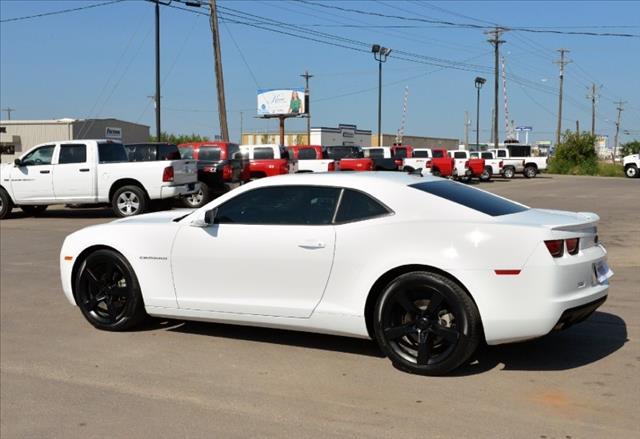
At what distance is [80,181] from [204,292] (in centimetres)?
1189

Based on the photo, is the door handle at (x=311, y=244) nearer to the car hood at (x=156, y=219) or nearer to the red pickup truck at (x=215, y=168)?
the car hood at (x=156, y=219)

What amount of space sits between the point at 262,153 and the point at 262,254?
713 inches

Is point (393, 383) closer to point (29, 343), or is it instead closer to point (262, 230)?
point (262, 230)

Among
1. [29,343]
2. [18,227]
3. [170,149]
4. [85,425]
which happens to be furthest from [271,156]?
[85,425]

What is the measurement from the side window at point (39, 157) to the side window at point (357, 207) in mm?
13336

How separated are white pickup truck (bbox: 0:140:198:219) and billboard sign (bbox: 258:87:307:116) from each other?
51539 millimetres

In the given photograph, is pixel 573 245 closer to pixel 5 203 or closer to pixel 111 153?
pixel 111 153

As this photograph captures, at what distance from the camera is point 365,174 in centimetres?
542

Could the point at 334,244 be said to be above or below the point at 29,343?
above

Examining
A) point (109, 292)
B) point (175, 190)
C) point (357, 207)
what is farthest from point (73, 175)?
point (357, 207)

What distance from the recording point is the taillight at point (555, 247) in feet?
14.7

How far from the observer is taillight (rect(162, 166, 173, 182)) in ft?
52.9

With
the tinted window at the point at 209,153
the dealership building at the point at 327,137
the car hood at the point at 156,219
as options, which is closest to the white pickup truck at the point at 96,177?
the tinted window at the point at 209,153

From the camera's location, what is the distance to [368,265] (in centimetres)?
487
